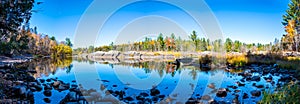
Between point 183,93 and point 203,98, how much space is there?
147 centimetres

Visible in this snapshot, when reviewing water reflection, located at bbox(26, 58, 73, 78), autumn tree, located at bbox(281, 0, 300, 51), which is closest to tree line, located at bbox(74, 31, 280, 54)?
autumn tree, located at bbox(281, 0, 300, 51)

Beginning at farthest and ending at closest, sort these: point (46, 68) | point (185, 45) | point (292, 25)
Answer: point (185, 45) → point (292, 25) → point (46, 68)

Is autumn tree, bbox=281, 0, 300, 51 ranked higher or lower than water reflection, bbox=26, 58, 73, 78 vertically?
higher

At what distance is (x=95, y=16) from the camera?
11.5 meters

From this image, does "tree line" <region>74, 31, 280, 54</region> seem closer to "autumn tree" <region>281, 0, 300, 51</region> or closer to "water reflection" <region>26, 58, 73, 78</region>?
"autumn tree" <region>281, 0, 300, 51</region>

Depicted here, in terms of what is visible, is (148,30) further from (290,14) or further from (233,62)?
(290,14)

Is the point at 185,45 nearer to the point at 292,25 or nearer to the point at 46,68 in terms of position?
the point at 292,25

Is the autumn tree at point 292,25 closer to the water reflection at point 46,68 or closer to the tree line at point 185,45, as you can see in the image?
the tree line at point 185,45

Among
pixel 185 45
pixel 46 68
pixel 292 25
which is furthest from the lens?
pixel 185 45

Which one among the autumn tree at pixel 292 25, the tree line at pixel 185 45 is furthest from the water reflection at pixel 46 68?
the tree line at pixel 185 45

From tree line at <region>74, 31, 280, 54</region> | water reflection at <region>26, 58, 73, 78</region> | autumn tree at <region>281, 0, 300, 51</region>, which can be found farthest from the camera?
tree line at <region>74, 31, 280, 54</region>

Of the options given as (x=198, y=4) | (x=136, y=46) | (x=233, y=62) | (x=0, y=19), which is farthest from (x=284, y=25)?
(x=136, y=46)

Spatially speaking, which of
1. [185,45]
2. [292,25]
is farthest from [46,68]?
[185,45]

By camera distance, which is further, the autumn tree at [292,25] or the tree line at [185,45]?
the tree line at [185,45]
